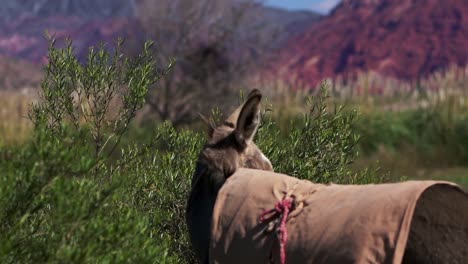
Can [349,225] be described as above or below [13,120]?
above

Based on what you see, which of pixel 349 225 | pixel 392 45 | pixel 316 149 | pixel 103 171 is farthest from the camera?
pixel 392 45

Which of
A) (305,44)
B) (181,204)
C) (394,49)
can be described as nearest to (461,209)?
(181,204)

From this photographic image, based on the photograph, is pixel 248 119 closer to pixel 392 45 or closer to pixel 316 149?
pixel 316 149

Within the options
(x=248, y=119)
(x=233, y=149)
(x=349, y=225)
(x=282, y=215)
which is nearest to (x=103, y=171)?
(x=233, y=149)

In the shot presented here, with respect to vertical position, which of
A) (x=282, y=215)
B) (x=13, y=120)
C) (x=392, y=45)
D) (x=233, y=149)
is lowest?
(x=392, y=45)

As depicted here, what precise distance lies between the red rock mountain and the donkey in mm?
83130

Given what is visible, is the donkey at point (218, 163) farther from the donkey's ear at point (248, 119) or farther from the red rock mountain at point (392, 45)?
the red rock mountain at point (392, 45)

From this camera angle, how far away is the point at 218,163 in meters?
4.39

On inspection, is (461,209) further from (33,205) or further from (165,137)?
(165,137)

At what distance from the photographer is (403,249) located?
303cm

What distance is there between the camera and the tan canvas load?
3064 millimetres

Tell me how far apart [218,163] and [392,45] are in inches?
3737

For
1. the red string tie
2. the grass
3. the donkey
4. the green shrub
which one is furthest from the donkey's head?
the grass

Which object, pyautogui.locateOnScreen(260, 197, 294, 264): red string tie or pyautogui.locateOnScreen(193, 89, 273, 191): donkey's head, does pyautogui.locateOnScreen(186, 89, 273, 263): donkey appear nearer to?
pyautogui.locateOnScreen(193, 89, 273, 191): donkey's head
